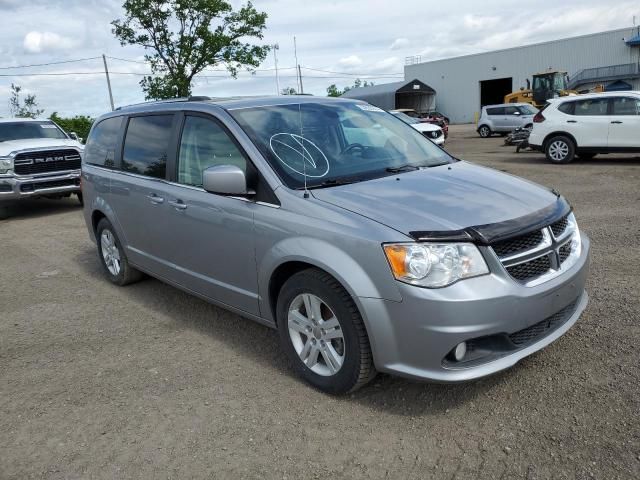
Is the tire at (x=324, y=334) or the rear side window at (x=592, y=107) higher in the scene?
the rear side window at (x=592, y=107)

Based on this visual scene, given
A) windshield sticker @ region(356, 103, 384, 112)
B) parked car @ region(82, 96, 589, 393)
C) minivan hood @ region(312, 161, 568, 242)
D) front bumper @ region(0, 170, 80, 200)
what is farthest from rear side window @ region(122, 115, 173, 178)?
front bumper @ region(0, 170, 80, 200)

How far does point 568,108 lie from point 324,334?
12.3 meters

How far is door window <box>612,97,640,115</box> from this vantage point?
12.4 m

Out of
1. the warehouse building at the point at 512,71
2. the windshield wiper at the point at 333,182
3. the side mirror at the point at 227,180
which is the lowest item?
the windshield wiper at the point at 333,182

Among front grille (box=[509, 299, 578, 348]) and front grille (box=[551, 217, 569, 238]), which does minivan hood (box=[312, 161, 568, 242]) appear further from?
front grille (box=[509, 299, 578, 348])

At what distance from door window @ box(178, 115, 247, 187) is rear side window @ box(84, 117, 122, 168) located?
147cm

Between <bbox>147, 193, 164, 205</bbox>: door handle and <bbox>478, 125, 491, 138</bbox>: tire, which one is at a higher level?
<bbox>147, 193, 164, 205</bbox>: door handle

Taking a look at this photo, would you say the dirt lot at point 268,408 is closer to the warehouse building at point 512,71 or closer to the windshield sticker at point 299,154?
the windshield sticker at point 299,154

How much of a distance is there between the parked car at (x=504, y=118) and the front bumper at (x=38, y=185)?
A: 20504 millimetres

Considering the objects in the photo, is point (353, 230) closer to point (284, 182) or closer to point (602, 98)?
point (284, 182)

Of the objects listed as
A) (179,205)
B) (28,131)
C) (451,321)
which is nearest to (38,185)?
(28,131)

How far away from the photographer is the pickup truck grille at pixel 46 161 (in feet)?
34.6

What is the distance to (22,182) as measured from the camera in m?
10.5

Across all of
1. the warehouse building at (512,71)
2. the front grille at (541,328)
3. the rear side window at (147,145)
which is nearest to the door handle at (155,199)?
the rear side window at (147,145)
